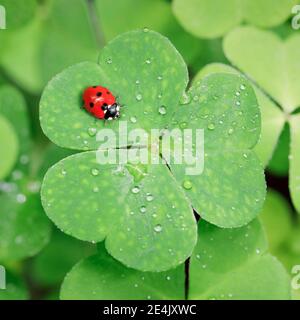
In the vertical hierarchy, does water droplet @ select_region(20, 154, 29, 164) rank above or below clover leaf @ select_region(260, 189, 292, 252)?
above

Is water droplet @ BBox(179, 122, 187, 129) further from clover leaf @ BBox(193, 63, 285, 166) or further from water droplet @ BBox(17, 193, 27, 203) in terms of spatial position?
water droplet @ BBox(17, 193, 27, 203)

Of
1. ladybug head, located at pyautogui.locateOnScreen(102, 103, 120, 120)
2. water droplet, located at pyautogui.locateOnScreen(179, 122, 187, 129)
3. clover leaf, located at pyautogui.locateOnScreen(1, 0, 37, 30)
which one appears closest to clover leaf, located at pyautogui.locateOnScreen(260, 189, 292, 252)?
water droplet, located at pyautogui.locateOnScreen(179, 122, 187, 129)

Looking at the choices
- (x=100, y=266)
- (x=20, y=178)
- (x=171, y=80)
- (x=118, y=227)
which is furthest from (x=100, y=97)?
(x=20, y=178)

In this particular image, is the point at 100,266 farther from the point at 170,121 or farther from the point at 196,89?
the point at 196,89

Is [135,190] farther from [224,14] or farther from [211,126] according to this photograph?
[224,14]

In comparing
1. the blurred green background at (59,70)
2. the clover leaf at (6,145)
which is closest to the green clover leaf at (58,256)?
the blurred green background at (59,70)

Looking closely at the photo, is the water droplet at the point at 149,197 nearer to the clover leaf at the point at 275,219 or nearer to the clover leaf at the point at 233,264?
the clover leaf at the point at 233,264
